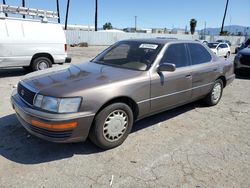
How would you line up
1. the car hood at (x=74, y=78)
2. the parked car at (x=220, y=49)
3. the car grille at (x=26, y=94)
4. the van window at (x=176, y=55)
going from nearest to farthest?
1. the car hood at (x=74, y=78)
2. the car grille at (x=26, y=94)
3. the van window at (x=176, y=55)
4. the parked car at (x=220, y=49)

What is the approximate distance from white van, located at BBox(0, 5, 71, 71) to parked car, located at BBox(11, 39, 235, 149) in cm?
487

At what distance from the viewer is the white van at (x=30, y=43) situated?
7.95 metres

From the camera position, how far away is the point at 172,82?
13.4 ft

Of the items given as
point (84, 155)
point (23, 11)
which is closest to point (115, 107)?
point (84, 155)

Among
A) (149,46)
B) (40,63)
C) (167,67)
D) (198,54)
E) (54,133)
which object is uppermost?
(149,46)

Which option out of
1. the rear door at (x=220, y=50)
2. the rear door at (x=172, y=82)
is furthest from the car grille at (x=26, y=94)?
the rear door at (x=220, y=50)

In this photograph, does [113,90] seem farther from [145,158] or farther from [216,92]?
[216,92]

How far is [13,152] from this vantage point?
3320 mm

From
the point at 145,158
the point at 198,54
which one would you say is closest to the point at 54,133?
the point at 145,158

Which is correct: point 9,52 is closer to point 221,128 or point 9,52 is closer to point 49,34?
point 49,34

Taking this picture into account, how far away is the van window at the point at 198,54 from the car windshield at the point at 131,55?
0.91 metres

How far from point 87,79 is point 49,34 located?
6.44 meters

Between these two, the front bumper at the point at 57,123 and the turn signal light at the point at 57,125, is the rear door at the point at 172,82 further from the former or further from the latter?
the turn signal light at the point at 57,125

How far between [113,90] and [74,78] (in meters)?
0.65
